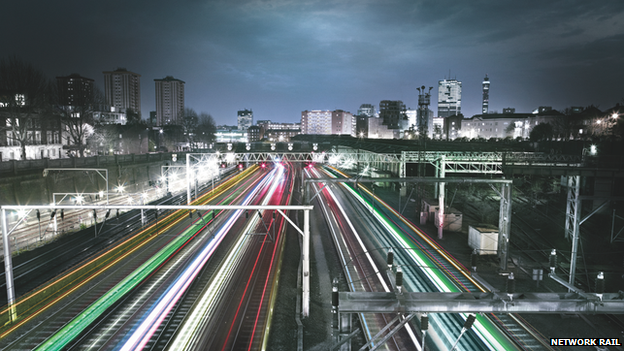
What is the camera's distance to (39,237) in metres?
21.4

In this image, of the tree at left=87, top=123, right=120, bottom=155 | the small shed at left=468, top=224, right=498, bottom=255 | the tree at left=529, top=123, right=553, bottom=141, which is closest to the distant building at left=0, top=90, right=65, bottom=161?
the tree at left=87, top=123, right=120, bottom=155

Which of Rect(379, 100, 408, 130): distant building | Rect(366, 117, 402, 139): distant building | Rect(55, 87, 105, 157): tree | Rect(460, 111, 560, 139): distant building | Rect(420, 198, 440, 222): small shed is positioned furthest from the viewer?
Rect(379, 100, 408, 130): distant building

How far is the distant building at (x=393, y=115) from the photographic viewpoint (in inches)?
5887

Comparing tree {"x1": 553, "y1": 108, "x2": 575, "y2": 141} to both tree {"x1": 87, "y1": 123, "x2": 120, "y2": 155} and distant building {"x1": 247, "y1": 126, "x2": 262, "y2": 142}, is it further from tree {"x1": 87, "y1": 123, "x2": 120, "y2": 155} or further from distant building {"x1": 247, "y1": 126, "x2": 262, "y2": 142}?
distant building {"x1": 247, "y1": 126, "x2": 262, "y2": 142}

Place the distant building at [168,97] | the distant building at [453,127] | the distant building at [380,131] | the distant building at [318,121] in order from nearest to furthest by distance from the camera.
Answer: the distant building at [453,127], the distant building at [380,131], the distant building at [318,121], the distant building at [168,97]

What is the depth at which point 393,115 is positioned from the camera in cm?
15125

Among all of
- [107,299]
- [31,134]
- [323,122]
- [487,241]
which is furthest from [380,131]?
[107,299]

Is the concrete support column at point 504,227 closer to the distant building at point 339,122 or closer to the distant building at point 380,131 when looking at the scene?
the distant building at point 380,131

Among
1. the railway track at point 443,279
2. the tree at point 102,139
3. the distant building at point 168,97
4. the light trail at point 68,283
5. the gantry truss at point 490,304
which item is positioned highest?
the distant building at point 168,97

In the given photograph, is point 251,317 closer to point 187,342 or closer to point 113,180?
A: point 187,342

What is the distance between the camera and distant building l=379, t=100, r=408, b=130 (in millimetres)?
149525

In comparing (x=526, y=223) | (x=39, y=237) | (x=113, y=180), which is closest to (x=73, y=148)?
(x=113, y=180)

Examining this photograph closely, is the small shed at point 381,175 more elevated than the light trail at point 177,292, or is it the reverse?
the small shed at point 381,175

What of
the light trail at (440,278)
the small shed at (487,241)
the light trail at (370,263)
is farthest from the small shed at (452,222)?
the light trail at (370,263)
